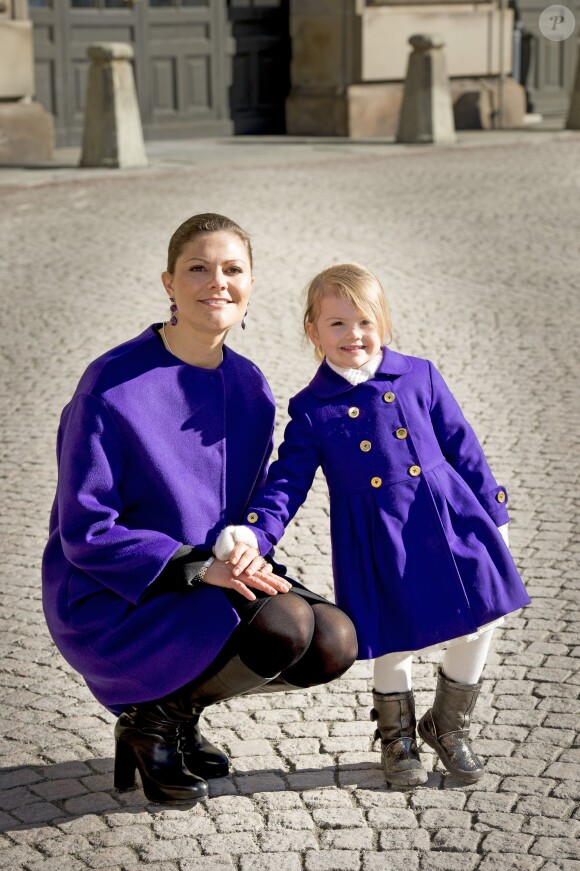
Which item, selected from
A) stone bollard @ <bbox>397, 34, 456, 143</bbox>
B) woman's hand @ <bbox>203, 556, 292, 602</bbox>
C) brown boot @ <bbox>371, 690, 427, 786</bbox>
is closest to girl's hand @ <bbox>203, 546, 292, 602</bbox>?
woman's hand @ <bbox>203, 556, 292, 602</bbox>

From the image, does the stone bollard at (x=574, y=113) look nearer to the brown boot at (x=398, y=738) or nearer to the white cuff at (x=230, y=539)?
the brown boot at (x=398, y=738)

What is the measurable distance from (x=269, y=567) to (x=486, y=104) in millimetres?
15411

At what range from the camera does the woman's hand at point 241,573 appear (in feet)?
10.2

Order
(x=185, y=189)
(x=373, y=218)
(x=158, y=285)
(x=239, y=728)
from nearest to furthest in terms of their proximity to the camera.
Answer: (x=239, y=728), (x=158, y=285), (x=373, y=218), (x=185, y=189)

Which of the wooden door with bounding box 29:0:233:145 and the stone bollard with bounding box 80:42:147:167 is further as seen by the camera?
the wooden door with bounding box 29:0:233:145

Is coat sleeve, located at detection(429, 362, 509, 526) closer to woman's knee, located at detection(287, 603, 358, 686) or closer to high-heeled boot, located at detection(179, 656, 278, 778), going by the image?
woman's knee, located at detection(287, 603, 358, 686)

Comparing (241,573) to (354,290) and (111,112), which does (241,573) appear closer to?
(354,290)

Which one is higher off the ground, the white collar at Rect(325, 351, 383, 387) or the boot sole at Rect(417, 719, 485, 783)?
the white collar at Rect(325, 351, 383, 387)

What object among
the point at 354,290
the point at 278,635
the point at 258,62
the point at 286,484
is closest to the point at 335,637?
the point at 278,635

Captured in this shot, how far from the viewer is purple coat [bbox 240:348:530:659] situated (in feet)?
10.7

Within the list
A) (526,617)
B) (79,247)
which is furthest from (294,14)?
(526,617)

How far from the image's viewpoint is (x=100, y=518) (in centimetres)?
312

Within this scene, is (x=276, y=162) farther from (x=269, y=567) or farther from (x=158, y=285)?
(x=269, y=567)

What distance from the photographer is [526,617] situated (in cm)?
435
